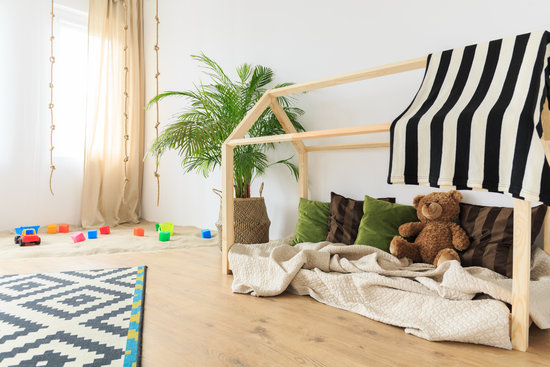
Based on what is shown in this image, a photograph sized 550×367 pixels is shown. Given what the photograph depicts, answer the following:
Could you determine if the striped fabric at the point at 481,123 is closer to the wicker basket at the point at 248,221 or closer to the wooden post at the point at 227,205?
the wooden post at the point at 227,205

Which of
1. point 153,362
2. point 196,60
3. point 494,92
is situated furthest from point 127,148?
point 494,92

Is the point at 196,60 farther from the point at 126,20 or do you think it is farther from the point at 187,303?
the point at 187,303

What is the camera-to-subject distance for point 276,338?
123 centimetres

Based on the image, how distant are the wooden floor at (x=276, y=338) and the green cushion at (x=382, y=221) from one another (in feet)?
1.57

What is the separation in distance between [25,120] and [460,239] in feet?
11.5

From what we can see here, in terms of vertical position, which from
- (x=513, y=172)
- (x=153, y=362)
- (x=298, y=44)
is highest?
(x=298, y=44)

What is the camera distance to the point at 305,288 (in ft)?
5.35

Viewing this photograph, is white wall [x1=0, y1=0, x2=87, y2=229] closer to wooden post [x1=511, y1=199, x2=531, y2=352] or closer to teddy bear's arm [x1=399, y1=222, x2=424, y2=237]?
teddy bear's arm [x1=399, y1=222, x2=424, y2=237]

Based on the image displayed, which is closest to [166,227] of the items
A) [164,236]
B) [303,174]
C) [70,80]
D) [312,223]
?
[164,236]

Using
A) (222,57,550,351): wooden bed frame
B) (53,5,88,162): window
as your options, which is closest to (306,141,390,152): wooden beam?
(222,57,550,351): wooden bed frame

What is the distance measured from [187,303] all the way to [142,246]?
4.28 feet

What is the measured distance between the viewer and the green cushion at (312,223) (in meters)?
2.18

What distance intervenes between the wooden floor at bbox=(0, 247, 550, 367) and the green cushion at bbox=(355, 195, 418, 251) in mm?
477

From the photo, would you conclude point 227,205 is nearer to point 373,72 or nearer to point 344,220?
point 344,220
